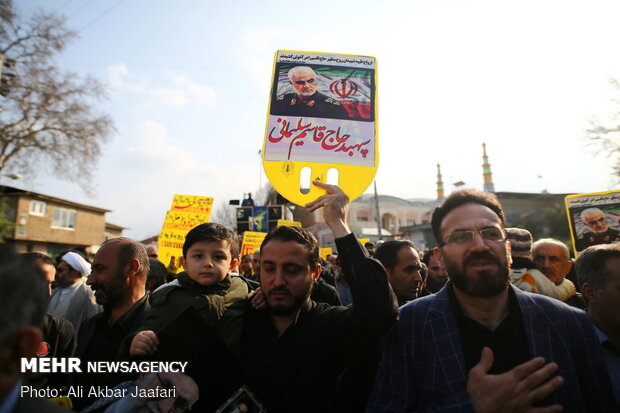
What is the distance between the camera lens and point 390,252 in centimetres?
351

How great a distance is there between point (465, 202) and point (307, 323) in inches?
41.2

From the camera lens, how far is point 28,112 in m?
19.5

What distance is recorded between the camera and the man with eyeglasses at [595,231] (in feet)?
14.2

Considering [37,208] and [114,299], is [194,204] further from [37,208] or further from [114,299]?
[37,208]

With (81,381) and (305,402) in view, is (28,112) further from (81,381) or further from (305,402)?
(305,402)

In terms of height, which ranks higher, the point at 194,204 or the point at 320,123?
the point at 194,204

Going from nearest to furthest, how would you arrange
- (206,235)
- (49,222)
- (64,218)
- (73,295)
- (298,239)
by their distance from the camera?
1. (298,239)
2. (206,235)
3. (73,295)
4. (49,222)
5. (64,218)

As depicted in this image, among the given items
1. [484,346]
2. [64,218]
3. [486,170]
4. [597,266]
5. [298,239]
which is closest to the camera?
[484,346]

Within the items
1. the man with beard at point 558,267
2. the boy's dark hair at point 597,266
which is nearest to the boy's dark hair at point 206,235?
the boy's dark hair at point 597,266

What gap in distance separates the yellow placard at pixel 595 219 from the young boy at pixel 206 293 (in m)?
4.05

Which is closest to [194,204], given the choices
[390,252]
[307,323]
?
[390,252]

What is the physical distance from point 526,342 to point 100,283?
2663 mm

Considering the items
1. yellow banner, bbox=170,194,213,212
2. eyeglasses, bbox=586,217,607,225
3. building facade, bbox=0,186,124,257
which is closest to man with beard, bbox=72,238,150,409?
yellow banner, bbox=170,194,213,212

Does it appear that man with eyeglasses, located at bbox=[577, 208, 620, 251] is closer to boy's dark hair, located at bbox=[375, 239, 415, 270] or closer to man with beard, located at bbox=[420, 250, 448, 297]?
man with beard, located at bbox=[420, 250, 448, 297]
